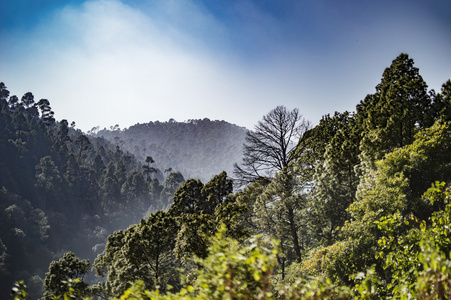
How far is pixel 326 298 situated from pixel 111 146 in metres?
186

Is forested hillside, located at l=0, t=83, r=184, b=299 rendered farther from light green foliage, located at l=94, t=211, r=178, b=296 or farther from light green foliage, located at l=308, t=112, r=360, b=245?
light green foliage, located at l=308, t=112, r=360, b=245

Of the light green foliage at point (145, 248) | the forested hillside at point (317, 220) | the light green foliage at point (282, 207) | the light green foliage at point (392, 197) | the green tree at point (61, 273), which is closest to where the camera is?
the forested hillside at point (317, 220)

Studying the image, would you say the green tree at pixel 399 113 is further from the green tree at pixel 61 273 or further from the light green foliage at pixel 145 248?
the green tree at pixel 61 273

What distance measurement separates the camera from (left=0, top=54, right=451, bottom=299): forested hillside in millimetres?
2744

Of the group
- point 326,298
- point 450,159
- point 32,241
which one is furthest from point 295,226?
point 32,241

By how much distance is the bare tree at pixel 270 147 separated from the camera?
60.3ft

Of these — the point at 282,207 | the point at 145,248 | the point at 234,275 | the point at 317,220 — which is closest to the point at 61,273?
the point at 145,248

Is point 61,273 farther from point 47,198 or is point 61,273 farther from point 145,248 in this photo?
point 47,198

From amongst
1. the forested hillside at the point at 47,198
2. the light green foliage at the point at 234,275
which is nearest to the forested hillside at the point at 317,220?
the light green foliage at the point at 234,275

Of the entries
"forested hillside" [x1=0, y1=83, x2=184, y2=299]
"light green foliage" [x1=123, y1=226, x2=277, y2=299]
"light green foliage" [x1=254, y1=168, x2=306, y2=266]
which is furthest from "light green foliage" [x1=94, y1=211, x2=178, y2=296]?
"forested hillside" [x1=0, y1=83, x2=184, y2=299]

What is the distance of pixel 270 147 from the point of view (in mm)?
18422

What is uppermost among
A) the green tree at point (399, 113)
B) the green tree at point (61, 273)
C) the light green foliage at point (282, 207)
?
the green tree at point (399, 113)

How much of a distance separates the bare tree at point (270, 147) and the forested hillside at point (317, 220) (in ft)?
0.23

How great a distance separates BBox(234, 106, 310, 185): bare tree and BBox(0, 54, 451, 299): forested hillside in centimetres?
7
